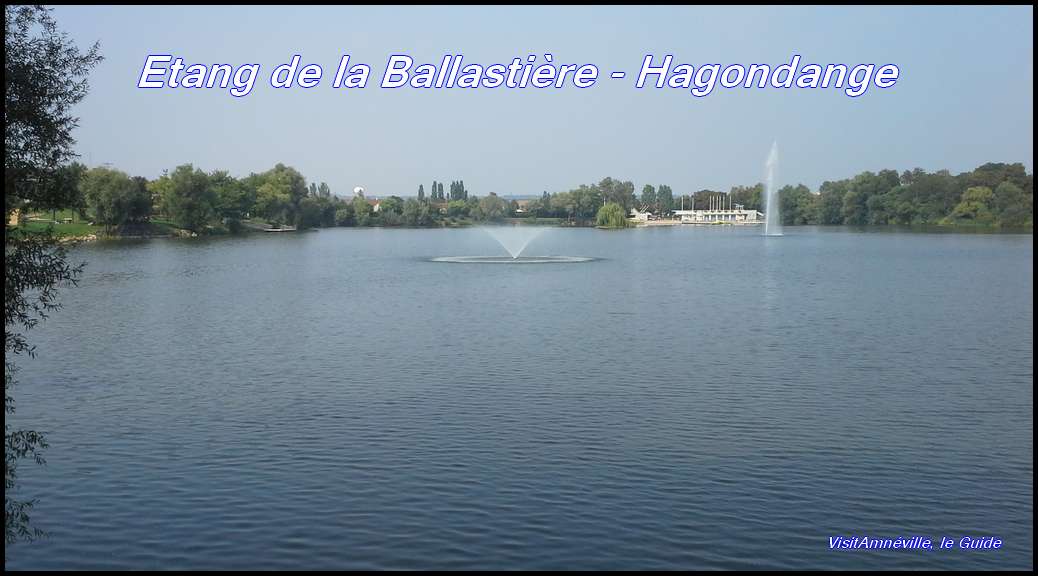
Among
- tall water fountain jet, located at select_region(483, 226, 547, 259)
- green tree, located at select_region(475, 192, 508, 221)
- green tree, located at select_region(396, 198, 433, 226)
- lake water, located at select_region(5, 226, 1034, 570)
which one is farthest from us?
green tree, located at select_region(396, 198, 433, 226)

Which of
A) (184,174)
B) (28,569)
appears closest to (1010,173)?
(184,174)

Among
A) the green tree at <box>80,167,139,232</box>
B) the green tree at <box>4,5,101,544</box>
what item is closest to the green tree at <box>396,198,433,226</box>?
the green tree at <box>80,167,139,232</box>

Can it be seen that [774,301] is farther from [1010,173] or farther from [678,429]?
[1010,173]

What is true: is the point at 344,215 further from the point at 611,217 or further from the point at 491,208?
the point at 611,217

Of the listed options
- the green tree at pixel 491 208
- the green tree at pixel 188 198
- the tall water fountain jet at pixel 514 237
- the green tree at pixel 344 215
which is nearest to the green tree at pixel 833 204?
the green tree at pixel 491 208

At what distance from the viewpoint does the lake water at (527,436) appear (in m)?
13.5

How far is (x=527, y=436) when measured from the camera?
61.1ft

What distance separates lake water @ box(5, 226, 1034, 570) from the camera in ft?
44.1

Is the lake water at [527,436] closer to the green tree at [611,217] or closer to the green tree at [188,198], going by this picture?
the green tree at [188,198]

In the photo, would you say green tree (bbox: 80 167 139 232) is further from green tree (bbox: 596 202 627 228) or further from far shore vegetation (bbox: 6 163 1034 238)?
green tree (bbox: 596 202 627 228)

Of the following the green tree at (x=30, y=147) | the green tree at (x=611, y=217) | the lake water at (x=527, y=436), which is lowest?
the lake water at (x=527, y=436)

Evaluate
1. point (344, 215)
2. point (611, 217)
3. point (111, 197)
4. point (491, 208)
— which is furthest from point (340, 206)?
point (111, 197)

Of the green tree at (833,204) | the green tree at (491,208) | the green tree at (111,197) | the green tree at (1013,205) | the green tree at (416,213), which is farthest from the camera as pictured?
the green tree at (416,213)

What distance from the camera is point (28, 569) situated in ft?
41.5
